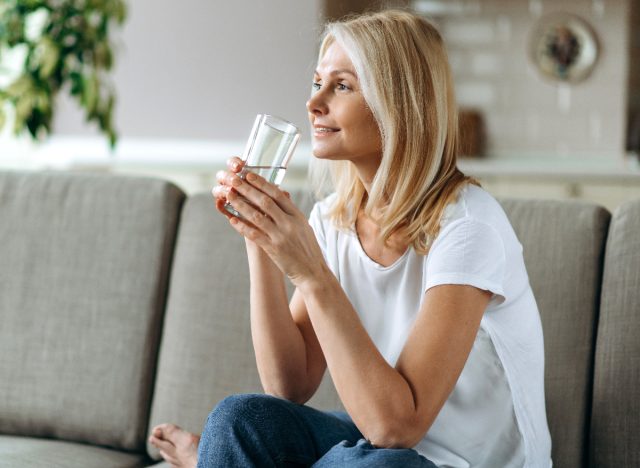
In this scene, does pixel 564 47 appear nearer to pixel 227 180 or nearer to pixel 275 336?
pixel 275 336

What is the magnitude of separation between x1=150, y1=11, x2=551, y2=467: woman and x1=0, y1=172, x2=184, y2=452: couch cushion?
26 cm

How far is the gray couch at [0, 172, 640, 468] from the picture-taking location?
1.67 meters

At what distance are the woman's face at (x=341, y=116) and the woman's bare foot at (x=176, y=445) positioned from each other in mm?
554

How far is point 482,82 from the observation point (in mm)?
5090

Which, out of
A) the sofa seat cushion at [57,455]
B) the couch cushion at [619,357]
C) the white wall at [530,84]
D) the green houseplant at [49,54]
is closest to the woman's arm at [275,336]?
the sofa seat cushion at [57,455]

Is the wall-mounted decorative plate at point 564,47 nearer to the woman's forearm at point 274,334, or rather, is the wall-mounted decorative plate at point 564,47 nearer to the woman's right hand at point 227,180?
the woman's forearm at point 274,334

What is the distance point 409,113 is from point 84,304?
2.79ft

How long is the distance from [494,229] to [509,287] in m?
0.10

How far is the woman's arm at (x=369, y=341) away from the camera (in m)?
1.27

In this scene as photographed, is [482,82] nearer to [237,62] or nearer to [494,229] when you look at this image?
[237,62]

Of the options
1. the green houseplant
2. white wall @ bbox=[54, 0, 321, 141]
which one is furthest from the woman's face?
white wall @ bbox=[54, 0, 321, 141]

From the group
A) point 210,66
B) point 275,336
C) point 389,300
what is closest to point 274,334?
point 275,336

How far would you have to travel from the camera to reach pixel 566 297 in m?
1.67

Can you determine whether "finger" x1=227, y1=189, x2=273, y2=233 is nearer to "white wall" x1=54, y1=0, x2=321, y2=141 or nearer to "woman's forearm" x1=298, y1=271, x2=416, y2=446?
"woman's forearm" x1=298, y1=271, x2=416, y2=446
